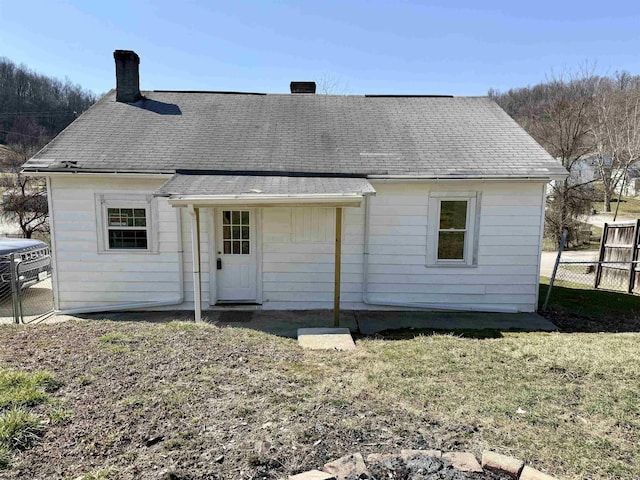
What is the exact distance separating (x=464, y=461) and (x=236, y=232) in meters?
6.24

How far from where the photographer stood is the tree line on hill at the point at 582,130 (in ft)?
66.9

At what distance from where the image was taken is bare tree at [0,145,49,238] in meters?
14.4

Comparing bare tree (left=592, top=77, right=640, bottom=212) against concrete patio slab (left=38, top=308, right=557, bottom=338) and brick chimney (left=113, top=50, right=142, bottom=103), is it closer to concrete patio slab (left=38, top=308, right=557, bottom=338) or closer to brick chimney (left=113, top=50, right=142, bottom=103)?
concrete patio slab (left=38, top=308, right=557, bottom=338)

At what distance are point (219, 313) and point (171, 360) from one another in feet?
10.7

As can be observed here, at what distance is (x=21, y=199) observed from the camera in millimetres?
14367

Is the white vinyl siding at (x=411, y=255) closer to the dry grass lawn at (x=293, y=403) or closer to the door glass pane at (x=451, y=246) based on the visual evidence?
the door glass pane at (x=451, y=246)

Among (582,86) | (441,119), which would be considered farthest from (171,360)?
(582,86)

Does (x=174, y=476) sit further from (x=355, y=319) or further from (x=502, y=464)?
(x=355, y=319)

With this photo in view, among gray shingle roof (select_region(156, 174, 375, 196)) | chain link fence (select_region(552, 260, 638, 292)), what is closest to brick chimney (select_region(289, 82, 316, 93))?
gray shingle roof (select_region(156, 174, 375, 196))

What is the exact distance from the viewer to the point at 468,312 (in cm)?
812

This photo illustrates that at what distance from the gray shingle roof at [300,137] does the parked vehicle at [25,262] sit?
2629mm

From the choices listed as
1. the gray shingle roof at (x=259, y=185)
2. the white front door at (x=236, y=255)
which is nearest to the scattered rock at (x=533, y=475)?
the gray shingle roof at (x=259, y=185)

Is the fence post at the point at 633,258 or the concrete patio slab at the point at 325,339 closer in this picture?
the concrete patio slab at the point at 325,339

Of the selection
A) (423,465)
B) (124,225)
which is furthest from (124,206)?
(423,465)
